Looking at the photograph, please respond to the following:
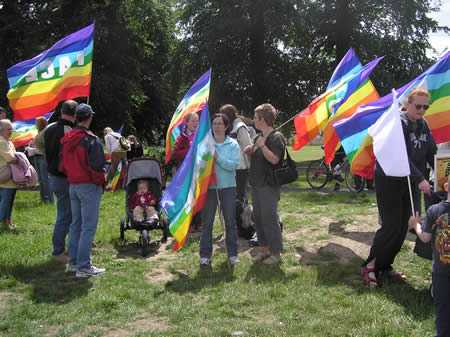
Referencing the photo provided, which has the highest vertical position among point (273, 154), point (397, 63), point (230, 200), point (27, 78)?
point (397, 63)

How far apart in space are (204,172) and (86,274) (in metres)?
1.89

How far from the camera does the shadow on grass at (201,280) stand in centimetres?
604

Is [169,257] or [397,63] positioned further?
[397,63]

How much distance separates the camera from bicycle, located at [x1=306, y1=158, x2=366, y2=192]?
44.5ft

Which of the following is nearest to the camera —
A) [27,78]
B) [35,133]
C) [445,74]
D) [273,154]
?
[273,154]

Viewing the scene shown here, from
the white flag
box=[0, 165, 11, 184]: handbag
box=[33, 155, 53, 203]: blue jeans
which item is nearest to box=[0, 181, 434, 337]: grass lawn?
box=[0, 165, 11, 184]: handbag

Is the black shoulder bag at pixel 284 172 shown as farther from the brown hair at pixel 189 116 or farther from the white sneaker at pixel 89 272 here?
the white sneaker at pixel 89 272

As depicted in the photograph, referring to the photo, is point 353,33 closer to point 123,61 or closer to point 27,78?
point 123,61

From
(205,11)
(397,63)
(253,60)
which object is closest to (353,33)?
(397,63)

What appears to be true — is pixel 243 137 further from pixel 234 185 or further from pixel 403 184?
pixel 403 184

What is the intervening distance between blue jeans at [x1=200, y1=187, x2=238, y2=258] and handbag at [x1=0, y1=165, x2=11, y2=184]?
13.0 feet

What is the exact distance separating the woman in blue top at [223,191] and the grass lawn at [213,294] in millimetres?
259

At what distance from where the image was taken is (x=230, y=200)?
6719mm

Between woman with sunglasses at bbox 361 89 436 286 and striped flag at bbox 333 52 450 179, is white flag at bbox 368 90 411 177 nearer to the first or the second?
woman with sunglasses at bbox 361 89 436 286
